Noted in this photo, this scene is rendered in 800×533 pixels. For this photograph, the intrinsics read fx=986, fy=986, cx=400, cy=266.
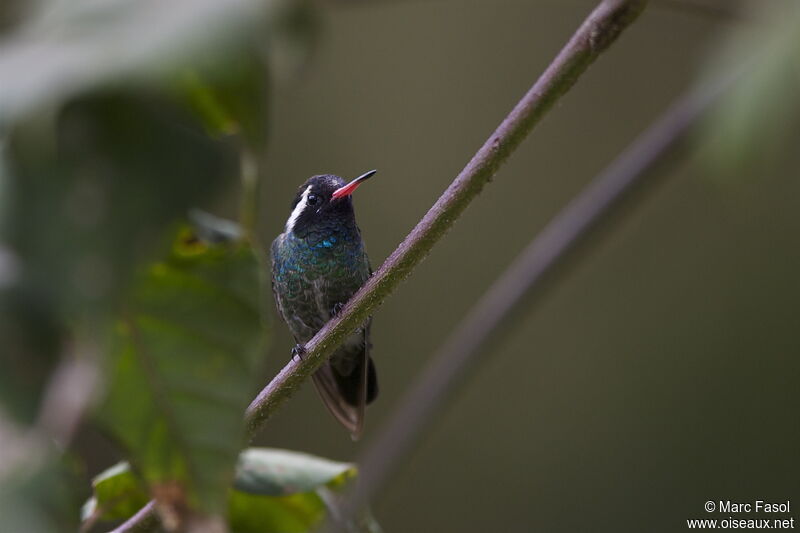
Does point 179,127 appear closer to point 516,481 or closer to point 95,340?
point 95,340

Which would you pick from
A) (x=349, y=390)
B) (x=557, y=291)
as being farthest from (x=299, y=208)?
(x=557, y=291)

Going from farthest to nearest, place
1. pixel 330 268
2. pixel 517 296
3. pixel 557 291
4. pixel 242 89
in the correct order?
pixel 557 291 < pixel 330 268 < pixel 517 296 < pixel 242 89

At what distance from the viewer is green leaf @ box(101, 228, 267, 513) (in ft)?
3.17

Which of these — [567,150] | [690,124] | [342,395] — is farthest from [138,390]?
[567,150]

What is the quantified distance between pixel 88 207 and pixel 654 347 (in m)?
8.30

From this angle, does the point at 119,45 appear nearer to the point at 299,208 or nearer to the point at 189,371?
the point at 189,371

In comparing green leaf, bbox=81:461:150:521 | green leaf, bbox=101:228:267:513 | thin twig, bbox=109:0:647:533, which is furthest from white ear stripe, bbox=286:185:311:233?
green leaf, bbox=101:228:267:513

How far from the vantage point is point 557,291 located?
8.39 m

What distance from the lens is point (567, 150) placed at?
27.1 feet

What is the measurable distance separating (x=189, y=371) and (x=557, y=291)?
24.6ft

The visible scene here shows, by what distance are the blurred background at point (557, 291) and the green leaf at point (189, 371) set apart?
21.7 feet

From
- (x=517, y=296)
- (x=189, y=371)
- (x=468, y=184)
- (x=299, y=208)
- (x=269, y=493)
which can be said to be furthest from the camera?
(x=299, y=208)

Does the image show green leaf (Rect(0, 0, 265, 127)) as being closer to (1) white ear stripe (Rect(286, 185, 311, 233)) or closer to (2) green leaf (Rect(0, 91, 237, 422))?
(2) green leaf (Rect(0, 91, 237, 422))

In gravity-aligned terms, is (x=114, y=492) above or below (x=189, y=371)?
below
